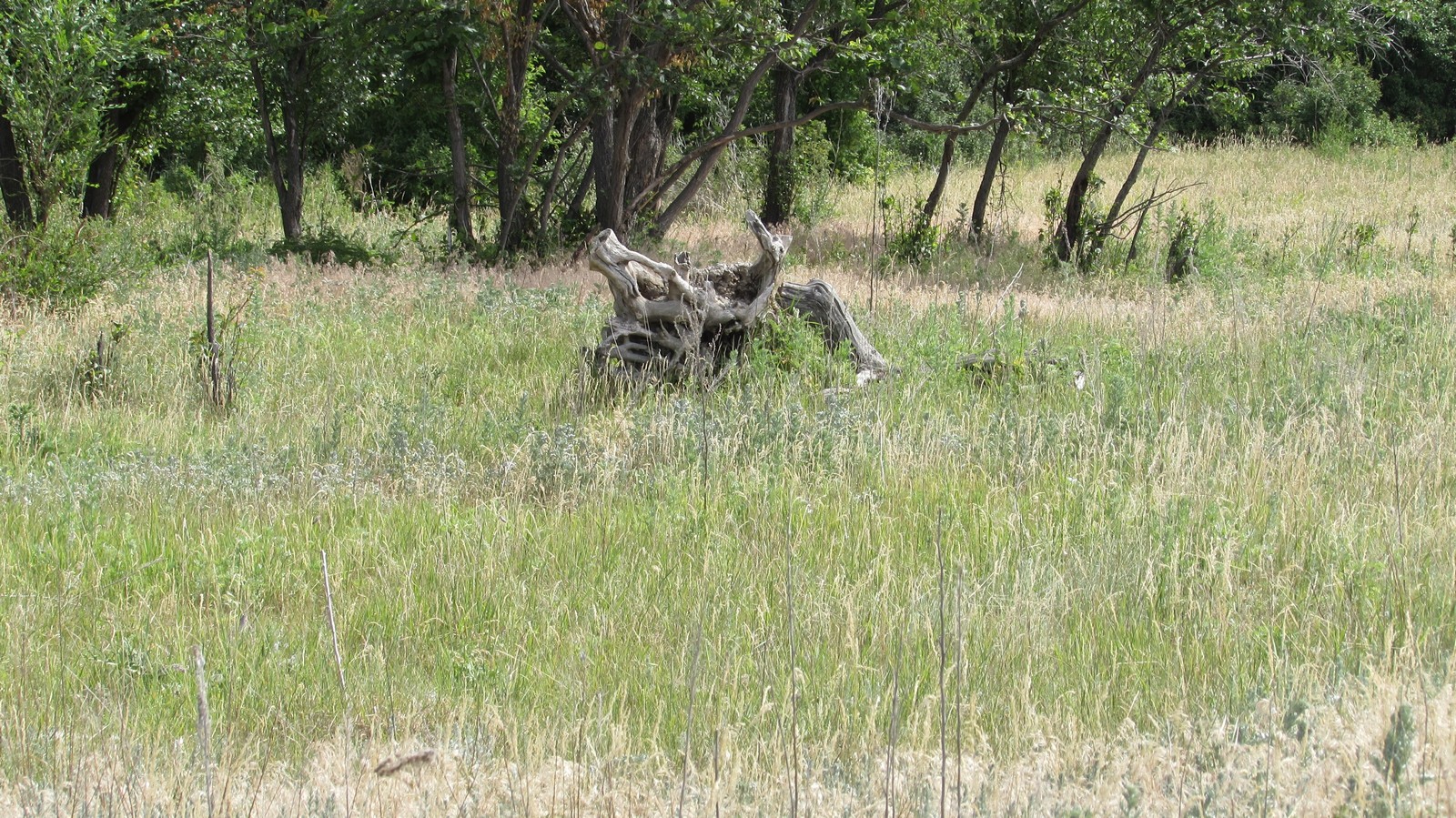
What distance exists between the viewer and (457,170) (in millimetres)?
14234

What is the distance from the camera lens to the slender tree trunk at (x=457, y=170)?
1359 centimetres

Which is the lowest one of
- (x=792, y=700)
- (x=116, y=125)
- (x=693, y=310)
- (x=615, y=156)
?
(x=792, y=700)

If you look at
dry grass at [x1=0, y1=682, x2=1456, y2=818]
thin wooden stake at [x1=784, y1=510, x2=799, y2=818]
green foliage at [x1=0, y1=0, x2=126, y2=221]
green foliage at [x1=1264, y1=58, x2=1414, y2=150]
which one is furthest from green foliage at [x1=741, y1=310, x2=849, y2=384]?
green foliage at [x1=1264, y1=58, x2=1414, y2=150]

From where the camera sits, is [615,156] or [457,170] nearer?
[615,156]

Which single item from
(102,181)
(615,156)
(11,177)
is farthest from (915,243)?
(102,181)

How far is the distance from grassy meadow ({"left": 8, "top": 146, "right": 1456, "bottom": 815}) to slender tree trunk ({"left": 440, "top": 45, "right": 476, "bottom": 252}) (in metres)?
5.69

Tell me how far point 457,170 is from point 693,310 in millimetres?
7742

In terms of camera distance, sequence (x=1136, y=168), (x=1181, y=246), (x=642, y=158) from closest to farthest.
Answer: (x=1181, y=246) < (x=1136, y=168) < (x=642, y=158)

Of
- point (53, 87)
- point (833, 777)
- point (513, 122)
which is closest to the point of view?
point (833, 777)

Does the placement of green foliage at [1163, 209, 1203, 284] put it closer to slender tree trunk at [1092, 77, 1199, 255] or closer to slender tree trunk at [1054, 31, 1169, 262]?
slender tree trunk at [1092, 77, 1199, 255]

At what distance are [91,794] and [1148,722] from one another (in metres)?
2.72

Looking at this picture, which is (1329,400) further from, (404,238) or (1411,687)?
(404,238)

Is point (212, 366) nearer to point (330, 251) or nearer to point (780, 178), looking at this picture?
point (330, 251)

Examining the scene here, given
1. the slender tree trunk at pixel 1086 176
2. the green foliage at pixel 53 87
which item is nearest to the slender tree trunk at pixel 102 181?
the green foliage at pixel 53 87
